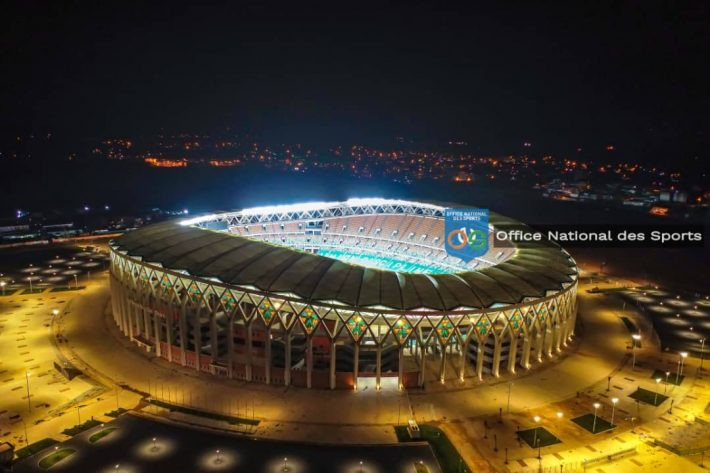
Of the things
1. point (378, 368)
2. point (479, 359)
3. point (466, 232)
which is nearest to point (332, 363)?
point (378, 368)

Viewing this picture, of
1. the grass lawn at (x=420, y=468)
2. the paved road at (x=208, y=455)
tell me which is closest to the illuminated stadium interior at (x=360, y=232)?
the paved road at (x=208, y=455)

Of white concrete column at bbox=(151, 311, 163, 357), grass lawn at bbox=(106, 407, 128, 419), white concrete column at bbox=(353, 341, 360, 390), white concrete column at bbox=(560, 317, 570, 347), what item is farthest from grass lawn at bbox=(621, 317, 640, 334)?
grass lawn at bbox=(106, 407, 128, 419)

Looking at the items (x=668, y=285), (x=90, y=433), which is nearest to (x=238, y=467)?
(x=90, y=433)

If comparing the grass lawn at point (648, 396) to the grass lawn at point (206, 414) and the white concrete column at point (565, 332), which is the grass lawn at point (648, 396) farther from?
the grass lawn at point (206, 414)

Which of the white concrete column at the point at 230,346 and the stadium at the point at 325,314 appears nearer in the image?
the stadium at the point at 325,314

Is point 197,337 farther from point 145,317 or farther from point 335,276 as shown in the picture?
point 335,276

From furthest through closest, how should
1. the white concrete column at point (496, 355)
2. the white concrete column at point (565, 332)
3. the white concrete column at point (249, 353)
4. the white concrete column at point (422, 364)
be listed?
the white concrete column at point (565, 332) < the white concrete column at point (496, 355) < the white concrete column at point (249, 353) < the white concrete column at point (422, 364)

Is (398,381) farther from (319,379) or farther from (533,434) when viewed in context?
(533,434)
